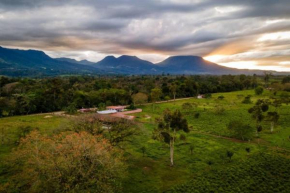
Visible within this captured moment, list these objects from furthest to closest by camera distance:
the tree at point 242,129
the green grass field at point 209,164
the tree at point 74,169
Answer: the tree at point 242,129
the green grass field at point 209,164
the tree at point 74,169

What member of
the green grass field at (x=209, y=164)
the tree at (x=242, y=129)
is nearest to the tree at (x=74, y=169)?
the green grass field at (x=209, y=164)

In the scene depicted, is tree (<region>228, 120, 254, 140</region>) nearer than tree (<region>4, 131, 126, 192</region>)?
No

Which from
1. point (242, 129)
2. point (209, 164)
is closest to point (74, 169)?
point (209, 164)

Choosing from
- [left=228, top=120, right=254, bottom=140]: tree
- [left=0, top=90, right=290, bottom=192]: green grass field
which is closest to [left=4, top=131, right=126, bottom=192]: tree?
[left=0, top=90, right=290, bottom=192]: green grass field

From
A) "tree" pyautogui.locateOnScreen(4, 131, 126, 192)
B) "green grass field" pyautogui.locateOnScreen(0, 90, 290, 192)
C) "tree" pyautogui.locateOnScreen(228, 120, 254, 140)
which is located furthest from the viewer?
"tree" pyautogui.locateOnScreen(228, 120, 254, 140)

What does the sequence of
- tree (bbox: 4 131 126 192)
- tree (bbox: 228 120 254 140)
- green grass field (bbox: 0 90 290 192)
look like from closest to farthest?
tree (bbox: 4 131 126 192) → green grass field (bbox: 0 90 290 192) → tree (bbox: 228 120 254 140)

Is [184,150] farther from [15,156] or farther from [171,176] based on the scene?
[15,156]

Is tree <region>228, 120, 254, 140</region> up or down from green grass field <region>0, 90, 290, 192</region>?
up

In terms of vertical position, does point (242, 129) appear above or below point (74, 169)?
below

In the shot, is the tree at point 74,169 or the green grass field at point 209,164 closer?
the tree at point 74,169

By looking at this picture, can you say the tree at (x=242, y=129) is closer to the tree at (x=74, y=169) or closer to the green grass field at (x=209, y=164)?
the green grass field at (x=209, y=164)

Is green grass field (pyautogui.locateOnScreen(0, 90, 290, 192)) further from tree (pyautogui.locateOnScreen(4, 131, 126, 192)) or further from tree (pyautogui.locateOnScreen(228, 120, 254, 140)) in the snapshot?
tree (pyautogui.locateOnScreen(4, 131, 126, 192))

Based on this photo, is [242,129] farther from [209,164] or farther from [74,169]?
[74,169]
